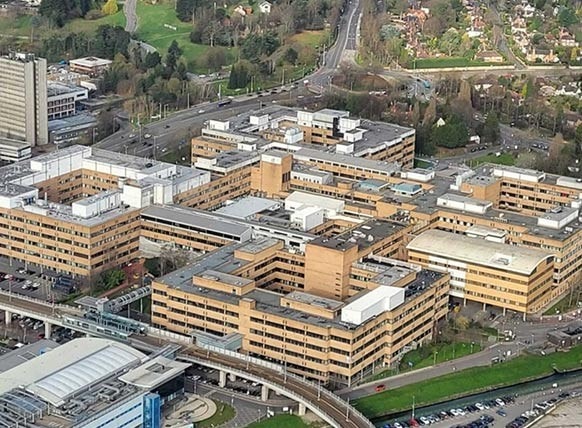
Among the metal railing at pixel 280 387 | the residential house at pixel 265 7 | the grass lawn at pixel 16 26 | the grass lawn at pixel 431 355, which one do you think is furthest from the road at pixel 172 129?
the metal railing at pixel 280 387

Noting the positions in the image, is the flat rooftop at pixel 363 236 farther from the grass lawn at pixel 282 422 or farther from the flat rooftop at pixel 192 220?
the grass lawn at pixel 282 422

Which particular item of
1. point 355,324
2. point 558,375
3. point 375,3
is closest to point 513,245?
point 558,375

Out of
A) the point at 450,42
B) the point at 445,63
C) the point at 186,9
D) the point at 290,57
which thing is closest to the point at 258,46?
the point at 290,57

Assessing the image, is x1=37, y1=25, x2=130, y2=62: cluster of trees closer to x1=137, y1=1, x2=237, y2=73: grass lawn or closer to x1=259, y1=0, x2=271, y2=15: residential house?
x1=137, y1=1, x2=237, y2=73: grass lawn

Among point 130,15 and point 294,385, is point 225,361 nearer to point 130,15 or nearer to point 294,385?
point 294,385

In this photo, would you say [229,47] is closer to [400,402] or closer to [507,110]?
[507,110]
